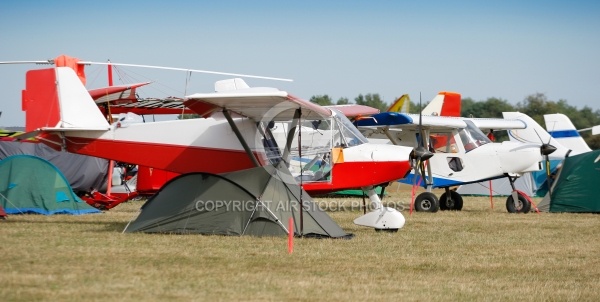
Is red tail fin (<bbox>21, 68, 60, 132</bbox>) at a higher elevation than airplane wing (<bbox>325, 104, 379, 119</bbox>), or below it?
higher

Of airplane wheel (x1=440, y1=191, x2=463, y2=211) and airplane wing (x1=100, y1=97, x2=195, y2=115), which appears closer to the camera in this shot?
airplane wheel (x1=440, y1=191, x2=463, y2=211)

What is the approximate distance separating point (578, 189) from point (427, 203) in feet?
12.4

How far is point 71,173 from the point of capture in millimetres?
25906

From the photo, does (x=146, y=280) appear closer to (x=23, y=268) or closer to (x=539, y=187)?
(x=23, y=268)

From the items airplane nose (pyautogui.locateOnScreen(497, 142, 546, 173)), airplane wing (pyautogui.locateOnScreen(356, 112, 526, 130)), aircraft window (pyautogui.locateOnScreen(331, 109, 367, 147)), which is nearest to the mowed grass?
aircraft window (pyautogui.locateOnScreen(331, 109, 367, 147))

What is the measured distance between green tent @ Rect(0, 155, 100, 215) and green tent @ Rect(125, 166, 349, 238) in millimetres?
5616

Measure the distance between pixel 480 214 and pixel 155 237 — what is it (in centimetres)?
1010

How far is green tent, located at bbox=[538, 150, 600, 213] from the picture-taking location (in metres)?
20.9

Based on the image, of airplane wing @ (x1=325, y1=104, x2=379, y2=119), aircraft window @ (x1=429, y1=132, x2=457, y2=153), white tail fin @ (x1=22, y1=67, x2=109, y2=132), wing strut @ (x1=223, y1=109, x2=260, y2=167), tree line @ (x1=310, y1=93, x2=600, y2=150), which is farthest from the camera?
tree line @ (x1=310, y1=93, x2=600, y2=150)

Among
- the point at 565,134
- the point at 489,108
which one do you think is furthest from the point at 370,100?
the point at 565,134

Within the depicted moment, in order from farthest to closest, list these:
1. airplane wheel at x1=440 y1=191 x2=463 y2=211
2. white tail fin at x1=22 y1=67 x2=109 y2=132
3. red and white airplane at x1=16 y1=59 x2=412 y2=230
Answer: airplane wheel at x1=440 y1=191 x2=463 y2=211 < white tail fin at x1=22 y1=67 x2=109 y2=132 < red and white airplane at x1=16 y1=59 x2=412 y2=230

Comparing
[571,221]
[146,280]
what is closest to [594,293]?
[146,280]

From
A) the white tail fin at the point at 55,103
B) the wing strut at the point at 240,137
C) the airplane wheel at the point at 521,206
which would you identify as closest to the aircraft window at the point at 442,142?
the airplane wheel at the point at 521,206

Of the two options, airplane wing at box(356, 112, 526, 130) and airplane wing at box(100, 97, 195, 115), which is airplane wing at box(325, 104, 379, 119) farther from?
airplane wing at box(100, 97, 195, 115)
